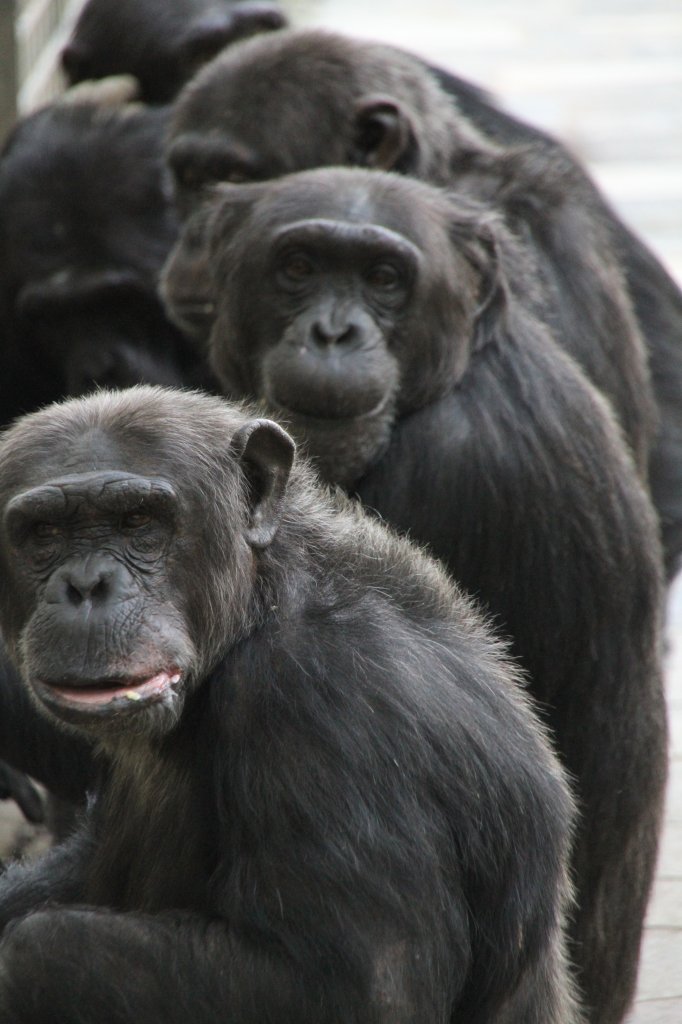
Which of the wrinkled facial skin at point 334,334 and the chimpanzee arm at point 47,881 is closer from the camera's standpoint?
the chimpanzee arm at point 47,881

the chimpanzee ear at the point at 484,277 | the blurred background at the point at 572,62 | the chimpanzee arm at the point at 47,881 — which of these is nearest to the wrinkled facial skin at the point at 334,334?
the chimpanzee ear at the point at 484,277

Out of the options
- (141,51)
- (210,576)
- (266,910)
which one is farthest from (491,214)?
(141,51)

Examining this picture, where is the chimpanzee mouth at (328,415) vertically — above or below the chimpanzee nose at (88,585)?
below

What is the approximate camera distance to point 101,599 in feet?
11.6

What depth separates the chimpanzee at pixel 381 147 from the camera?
6.04m

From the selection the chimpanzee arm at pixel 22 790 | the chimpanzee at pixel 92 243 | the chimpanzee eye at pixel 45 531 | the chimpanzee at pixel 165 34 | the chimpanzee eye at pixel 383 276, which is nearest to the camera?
the chimpanzee eye at pixel 45 531

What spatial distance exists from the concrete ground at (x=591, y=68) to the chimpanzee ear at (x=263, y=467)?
3781mm

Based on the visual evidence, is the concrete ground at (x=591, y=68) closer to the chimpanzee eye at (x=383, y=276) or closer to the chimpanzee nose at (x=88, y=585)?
the chimpanzee eye at (x=383, y=276)

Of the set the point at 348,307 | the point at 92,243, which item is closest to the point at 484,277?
the point at 348,307

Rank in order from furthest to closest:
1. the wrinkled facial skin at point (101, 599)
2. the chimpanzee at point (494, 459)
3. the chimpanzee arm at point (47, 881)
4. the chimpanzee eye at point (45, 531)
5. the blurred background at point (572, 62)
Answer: the blurred background at point (572, 62)
the chimpanzee at point (494, 459)
the chimpanzee arm at point (47, 881)
the chimpanzee eye at point (45, 531)
the wrinkled facial skin at point (101, 599)

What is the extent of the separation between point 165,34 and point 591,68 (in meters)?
10.2

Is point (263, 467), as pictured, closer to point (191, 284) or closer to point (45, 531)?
point (45, 531)

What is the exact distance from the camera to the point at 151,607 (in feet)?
11.9

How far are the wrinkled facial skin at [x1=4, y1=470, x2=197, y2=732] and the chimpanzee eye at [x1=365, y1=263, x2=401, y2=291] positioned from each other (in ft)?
5.22
